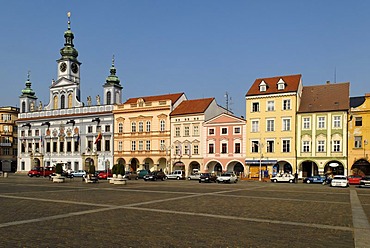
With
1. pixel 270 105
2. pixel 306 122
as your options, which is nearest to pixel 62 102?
pixel 270 105

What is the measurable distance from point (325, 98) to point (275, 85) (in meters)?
7.18

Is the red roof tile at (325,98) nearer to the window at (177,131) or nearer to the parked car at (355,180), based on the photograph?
the parked car at (355,180)

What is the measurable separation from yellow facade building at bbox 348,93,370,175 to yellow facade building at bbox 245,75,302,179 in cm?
719

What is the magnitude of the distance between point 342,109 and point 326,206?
109ft

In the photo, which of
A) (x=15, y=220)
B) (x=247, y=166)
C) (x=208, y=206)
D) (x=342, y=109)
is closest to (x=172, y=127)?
(x=247, y=166)

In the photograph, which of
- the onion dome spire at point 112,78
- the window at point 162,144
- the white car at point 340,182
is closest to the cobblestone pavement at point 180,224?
the white car at point 340,182

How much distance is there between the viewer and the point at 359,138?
5012 cm

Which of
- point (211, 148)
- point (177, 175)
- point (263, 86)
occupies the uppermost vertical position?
point (263, 86)

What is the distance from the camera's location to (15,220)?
14.7m

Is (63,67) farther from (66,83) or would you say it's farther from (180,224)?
(180,224)

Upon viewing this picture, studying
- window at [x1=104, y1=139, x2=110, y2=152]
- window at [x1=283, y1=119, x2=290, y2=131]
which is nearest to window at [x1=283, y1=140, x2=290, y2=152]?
window at [x1=283, y1=119, x2=290, y2=131]

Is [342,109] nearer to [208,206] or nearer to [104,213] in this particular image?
[208,206]

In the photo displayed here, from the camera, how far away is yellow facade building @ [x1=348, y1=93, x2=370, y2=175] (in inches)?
1948

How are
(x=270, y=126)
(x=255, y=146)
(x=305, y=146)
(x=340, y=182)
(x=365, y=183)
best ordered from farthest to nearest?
1. (x=255, y=146)
2. (x=270, y=126)
3. (x=305, y=146)
4. (x=340, y=182)
5. (x=365, y=183)
